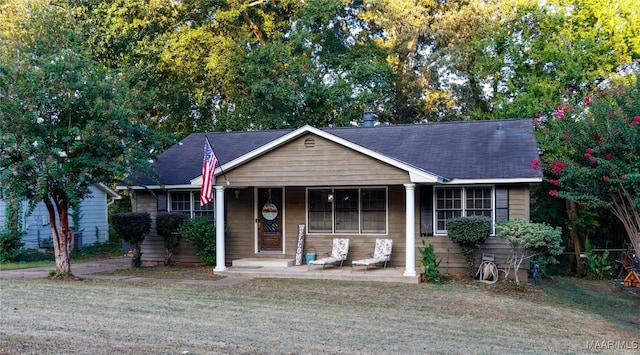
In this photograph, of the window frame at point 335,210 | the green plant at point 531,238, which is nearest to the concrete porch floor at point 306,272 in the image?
the window frame at point 335,210

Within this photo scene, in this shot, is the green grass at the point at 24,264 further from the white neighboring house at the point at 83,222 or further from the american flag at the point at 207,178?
the american flag at the point at 207,178

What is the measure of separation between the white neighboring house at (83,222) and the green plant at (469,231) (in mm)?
12842

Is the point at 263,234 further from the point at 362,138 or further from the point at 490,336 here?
the point at 490,336

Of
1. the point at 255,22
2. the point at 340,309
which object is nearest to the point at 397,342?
the point at 340,309

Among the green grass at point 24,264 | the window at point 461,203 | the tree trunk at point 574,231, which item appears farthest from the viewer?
the tree trunk at point 574,231

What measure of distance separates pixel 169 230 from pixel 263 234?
2396 millimetres

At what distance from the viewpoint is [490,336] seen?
7598mm

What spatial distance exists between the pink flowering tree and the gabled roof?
8.78ft

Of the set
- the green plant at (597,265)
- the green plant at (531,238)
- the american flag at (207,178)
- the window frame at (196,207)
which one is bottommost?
the green plant at (597,265)

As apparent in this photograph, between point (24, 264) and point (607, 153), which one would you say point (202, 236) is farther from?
point (607, 153)

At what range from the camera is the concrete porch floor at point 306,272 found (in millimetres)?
12477

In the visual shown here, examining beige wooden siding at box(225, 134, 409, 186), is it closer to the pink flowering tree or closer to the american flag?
the american flag

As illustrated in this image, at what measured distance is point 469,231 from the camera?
12211 mm

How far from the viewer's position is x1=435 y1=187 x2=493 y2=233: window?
517 inches
